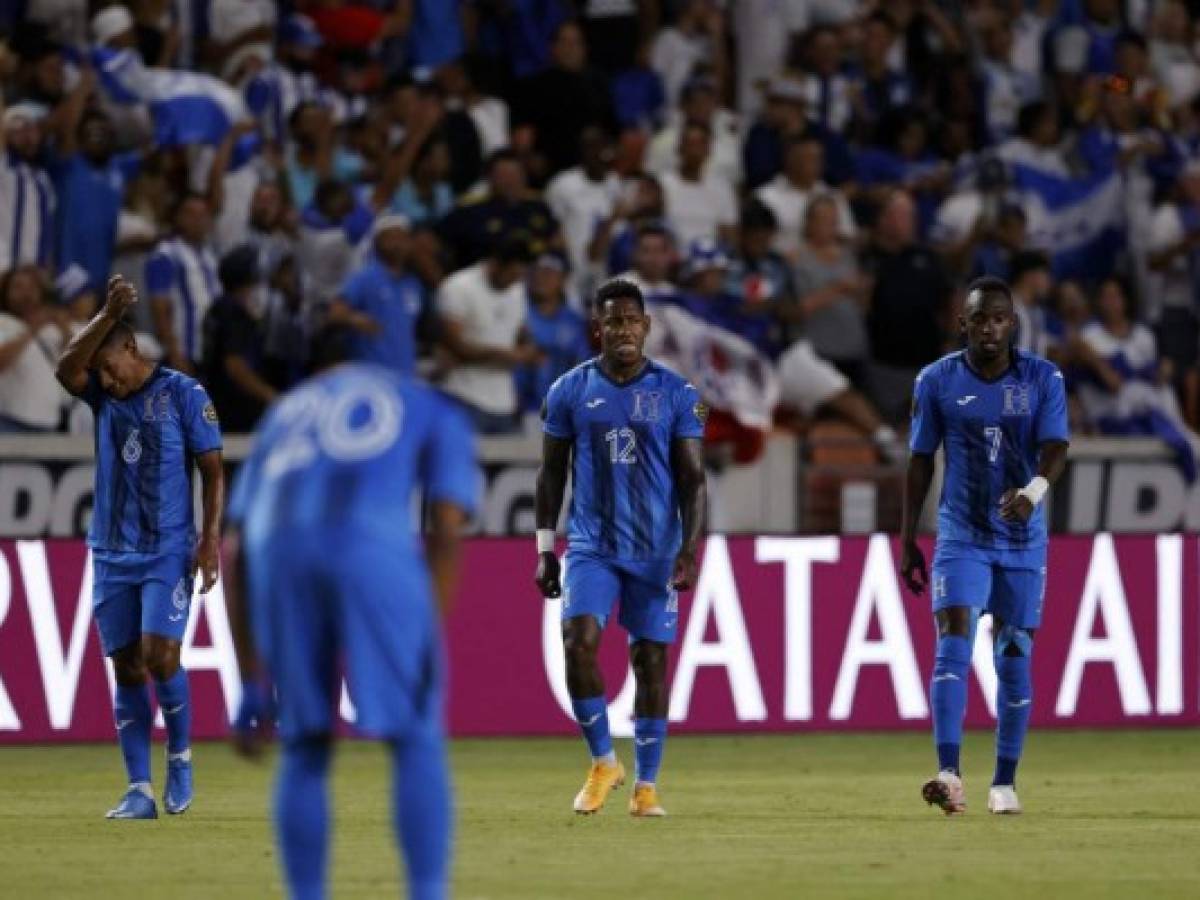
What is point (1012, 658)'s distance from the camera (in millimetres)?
13055

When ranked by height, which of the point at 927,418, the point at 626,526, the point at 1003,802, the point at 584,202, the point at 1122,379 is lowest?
the point at 1003,802

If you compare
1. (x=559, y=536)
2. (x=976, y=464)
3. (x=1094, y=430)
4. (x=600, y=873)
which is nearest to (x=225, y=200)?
(x=559, y=536)

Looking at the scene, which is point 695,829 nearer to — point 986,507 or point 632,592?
point 632,592

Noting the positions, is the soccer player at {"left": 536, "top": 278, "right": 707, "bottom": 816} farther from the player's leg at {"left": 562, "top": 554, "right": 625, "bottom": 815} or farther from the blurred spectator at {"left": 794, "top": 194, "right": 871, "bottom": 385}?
the blurred spectator at {"left": 794, "top": 194, "right": 871, "bottom": 385}

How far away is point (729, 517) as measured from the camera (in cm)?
2011

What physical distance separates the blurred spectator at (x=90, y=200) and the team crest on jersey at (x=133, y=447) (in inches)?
260

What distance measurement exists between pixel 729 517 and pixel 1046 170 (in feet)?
16.0

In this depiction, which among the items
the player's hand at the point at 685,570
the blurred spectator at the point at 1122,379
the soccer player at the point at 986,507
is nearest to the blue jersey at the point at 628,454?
the player's hand at the point at 685,570

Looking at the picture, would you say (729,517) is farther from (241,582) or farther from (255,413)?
(241,582)

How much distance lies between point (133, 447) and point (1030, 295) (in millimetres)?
9622

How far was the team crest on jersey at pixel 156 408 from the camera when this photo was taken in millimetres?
12773

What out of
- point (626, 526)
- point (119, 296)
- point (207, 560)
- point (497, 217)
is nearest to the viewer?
point (119, 296)

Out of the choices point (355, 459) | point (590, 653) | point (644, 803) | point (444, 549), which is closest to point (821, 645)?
point (644, 803)

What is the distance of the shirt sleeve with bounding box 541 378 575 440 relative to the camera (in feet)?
42.8
